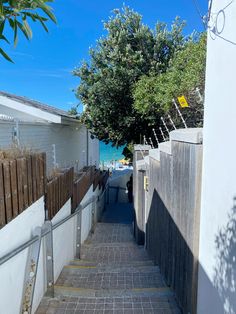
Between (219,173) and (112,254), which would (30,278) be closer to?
(219,173)

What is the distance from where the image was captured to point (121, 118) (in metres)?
10.6

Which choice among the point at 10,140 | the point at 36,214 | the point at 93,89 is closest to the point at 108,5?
the point at 93,89

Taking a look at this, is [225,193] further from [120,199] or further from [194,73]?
[120,199]

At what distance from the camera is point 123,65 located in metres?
9.87

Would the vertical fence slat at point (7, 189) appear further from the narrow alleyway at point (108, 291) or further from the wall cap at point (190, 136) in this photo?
the wall cap at point (190, 136)

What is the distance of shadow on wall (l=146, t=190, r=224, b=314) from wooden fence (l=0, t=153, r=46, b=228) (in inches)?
76.0

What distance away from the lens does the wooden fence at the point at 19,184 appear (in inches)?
97.8

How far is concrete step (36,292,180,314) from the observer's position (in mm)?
3303

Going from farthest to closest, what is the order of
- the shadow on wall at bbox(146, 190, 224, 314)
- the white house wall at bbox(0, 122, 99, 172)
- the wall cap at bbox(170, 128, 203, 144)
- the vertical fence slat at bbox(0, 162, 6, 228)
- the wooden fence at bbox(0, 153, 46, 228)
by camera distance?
the white house wall at bbox(0, 122, 99, 172) → the wall cap at bbox(170, 128, 203, 144) → the shadow on wall at bbox(146, 190, 224, 314) → the wooden fence at bbox(0, 153, 46, 228) → the vertical fence slat at bbox(0, 162, 6, 228)

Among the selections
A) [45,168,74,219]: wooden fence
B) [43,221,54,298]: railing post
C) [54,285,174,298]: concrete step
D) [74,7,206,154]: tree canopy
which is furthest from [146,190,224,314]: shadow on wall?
[74,7,206,154]: tree canopy

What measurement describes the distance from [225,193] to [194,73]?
13.0 feet

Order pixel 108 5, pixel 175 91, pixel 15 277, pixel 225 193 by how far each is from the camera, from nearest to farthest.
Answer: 1. pixel 225 193
2. pixel 15 277
3. pixel 175 91
4. pixel 108 5

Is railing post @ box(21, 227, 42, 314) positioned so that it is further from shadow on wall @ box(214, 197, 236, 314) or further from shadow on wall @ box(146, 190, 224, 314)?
shadow on wall @ box(214, 197, 236, 314)

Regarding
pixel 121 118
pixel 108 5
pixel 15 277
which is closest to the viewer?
pixel 15 277
